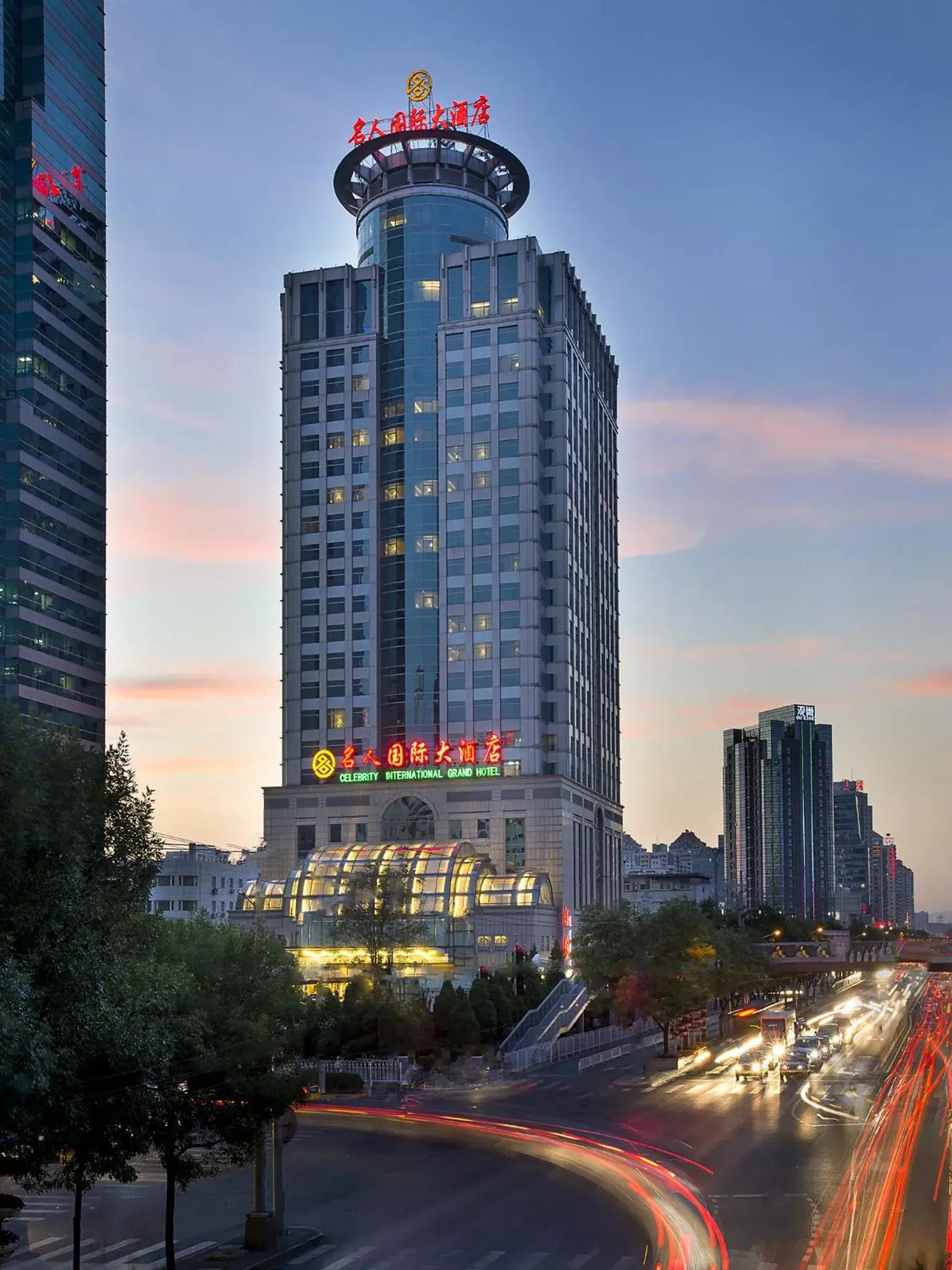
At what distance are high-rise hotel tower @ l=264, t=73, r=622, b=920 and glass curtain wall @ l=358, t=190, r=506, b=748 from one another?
241 millimetres

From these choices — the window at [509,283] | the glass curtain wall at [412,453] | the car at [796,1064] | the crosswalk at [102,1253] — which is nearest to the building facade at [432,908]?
the glass curtain wall at [412,453]

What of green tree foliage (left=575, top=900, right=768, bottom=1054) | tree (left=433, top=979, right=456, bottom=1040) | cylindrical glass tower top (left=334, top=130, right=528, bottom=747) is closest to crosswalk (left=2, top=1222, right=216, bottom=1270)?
tree (left=433, top=979, right=456, bottom=1040)

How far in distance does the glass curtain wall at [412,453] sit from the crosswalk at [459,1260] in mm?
119506

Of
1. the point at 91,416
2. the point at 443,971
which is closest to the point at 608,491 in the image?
the point at 91,416

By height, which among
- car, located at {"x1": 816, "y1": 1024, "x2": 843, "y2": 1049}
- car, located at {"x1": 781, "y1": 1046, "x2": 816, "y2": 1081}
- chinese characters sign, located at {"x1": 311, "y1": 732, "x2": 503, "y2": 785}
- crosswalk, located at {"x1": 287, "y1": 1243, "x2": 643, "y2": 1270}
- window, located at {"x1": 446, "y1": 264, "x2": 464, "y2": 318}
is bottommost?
car, located at {"x1": 816, "y1": 1024, "x2": 843, "y2": 1049}

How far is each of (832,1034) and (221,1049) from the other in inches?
3537

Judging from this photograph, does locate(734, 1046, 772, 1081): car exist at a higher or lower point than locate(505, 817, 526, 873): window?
lower

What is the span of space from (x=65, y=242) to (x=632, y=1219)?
135m

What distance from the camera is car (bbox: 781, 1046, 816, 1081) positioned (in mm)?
89125

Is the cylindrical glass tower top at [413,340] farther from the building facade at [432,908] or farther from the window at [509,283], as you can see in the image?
the building facade at [432,908]

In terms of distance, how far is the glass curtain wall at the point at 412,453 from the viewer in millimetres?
161875

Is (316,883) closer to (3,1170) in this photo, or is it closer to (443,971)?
(443,971)

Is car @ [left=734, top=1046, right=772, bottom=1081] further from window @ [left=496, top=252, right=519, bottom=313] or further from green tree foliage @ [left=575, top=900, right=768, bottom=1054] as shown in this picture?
window @ [left=496, top=252, right=519, bottom=313]

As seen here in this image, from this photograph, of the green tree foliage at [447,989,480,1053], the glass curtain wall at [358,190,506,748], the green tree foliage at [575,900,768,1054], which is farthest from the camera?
the glass curtain wall at [358,190,506,748]
